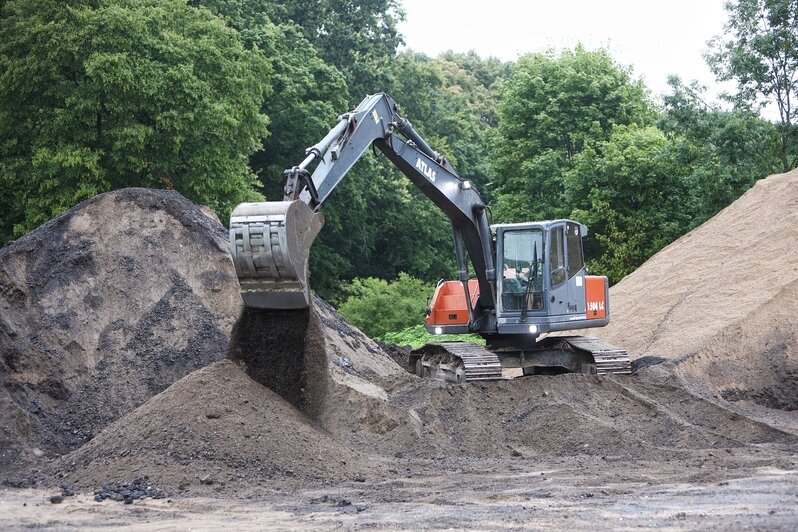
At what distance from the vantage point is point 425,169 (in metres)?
14.8

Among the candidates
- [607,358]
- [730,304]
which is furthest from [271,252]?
[730,304]

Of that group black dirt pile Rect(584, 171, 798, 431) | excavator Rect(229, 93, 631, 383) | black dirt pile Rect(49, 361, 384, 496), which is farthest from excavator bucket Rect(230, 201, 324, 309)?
black dirt pile Rect(584, 171, 798, 431)

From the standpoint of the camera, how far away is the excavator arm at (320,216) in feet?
35.6

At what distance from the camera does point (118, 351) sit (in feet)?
48.1

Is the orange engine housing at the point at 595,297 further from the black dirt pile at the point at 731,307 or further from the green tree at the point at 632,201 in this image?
the green tree at the point at 632,201

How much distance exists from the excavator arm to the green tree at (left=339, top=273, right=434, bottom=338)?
15.3m

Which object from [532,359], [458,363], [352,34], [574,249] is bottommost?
[458,363]

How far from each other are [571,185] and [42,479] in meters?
24.3

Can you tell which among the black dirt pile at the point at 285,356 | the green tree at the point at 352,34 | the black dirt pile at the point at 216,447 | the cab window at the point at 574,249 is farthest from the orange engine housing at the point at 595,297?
the green tree at the point at 352,34

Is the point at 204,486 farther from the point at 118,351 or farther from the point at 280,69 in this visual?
the point at 280,69

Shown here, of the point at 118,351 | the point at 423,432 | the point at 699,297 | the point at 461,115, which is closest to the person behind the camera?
the point at 423,432

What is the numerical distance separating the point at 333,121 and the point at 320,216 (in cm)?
2514

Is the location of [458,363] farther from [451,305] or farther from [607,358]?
[607,358]

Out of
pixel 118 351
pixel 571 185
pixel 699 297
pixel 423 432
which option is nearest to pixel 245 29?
pixel 571 185
